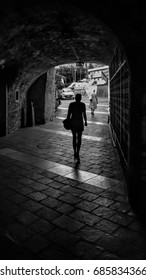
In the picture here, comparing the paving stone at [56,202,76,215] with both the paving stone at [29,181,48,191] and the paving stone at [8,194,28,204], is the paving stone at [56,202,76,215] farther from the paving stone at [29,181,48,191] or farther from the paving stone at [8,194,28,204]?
the paving stone at [29,181,48,191]

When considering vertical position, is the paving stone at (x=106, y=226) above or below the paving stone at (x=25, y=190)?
below

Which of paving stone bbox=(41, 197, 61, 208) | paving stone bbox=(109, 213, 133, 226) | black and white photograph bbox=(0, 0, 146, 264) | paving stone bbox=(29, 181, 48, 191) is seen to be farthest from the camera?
paving stone bbox=(29, 181, 48, 191)

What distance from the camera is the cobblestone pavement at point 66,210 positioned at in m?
2.92

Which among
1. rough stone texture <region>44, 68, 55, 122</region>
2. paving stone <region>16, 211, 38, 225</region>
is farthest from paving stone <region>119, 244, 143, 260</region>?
rough stone texture <region>44, 68, 55, 122</region>

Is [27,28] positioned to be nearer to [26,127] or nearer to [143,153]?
[143,153]

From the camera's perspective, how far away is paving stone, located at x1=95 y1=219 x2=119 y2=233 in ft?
11.0

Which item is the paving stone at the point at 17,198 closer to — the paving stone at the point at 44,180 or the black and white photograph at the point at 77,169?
the black and white photograph at the point at 77,169

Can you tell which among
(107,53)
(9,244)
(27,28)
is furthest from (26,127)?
(9,244)

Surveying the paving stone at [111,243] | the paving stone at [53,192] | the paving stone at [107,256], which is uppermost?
the paving stone at [53,192]

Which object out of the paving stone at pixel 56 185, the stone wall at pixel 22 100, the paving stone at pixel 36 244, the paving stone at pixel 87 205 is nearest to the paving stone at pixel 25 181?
the paving stone at pixel 56 185

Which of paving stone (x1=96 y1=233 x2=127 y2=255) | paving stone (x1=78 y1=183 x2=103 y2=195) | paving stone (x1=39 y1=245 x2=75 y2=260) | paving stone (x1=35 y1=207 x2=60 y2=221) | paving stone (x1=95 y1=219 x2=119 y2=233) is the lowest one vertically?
paving stone (x1=39 y1=245 x2=75 y2=260)

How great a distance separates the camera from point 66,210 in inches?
153

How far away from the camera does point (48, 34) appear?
7.07m

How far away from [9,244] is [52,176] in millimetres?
2526
